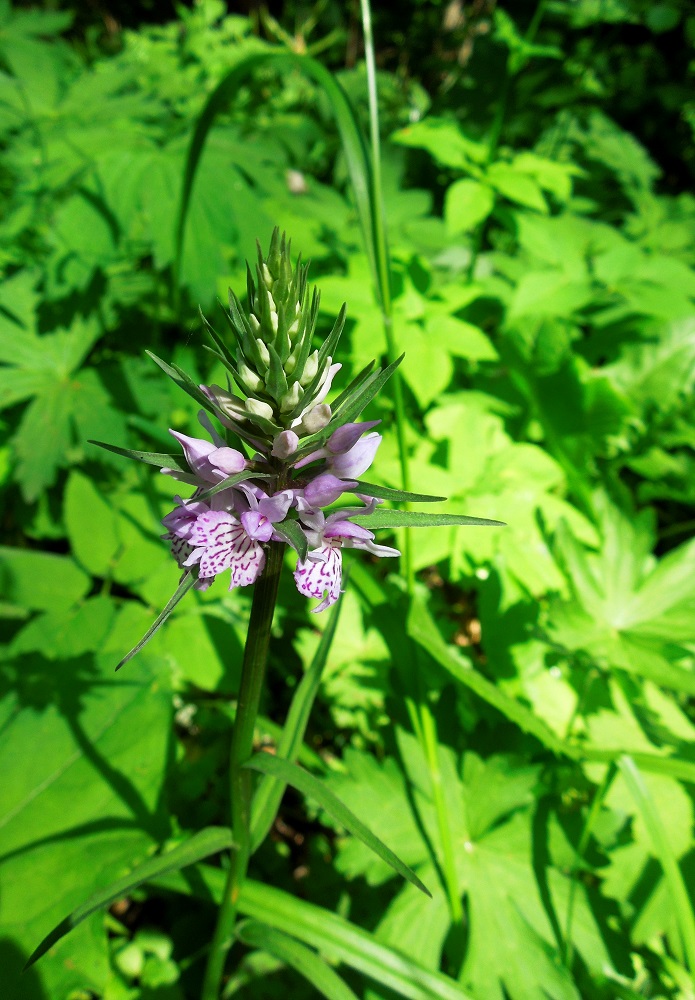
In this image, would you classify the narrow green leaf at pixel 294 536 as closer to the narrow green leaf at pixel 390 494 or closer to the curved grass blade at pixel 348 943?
the narrow green leaf at pixel 390 494

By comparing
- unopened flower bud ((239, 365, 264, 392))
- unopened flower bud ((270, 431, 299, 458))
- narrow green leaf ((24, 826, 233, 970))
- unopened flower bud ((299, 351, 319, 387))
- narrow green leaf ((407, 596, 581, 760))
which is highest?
unopened flower bud ((299, 351, 319, 387))

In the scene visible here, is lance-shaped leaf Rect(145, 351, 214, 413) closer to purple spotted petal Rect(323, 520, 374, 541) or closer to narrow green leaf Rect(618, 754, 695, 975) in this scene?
purple spotted petal Rect(323, 520, 374, 541)


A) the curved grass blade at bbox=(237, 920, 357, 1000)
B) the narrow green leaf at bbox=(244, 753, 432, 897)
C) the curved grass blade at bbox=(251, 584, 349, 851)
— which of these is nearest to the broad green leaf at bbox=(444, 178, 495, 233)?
the curved grass blade at bbox=(251, 584, 349, 851)

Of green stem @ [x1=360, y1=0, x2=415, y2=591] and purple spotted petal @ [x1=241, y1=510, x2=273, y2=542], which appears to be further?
green stem @ [x1=360, y1=0, x2=415, y2=591]

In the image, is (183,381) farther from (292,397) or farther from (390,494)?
(390,494)

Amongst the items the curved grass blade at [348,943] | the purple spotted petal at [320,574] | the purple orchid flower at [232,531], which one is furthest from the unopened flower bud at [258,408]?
the curved grass blade at [348,943]

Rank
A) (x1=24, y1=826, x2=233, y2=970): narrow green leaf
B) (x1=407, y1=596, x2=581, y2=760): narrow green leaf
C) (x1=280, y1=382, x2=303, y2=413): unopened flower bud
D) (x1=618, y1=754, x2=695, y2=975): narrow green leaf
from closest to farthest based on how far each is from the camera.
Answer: (x1=280, y1=382, x2=303, y2=413): unopened flower bud
(x1=24, y1=826, x2=233, y2=970): narrow green leaf
(x1=618, y1=754, x2=695, y2=975): narrow green leaf
(x1=407, y1=596, x2=581, y2=760): narrow green leaf

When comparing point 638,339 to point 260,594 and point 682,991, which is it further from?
point 260,594
